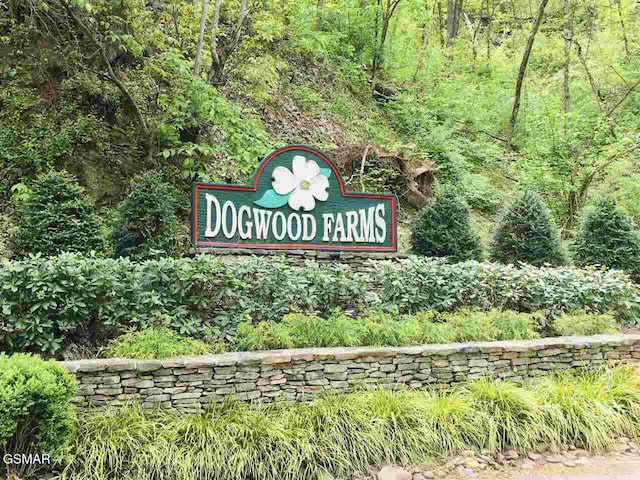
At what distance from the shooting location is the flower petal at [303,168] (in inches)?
251

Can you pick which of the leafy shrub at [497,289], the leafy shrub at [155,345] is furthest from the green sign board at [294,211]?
the leafy shrub at [155,345]

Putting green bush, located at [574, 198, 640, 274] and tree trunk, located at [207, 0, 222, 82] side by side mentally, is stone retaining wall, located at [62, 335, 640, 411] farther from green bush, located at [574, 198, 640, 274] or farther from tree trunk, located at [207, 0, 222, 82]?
tree trunk, located at [207, 0, 222, 82]

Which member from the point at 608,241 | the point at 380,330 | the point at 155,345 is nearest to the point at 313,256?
the point at 380,330

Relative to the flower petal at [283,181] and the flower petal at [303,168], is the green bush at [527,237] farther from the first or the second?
the flower petal at [283,181]

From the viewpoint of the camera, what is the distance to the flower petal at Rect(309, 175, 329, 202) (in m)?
6.48

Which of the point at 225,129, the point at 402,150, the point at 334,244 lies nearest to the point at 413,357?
the point at 334,244

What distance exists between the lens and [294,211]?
6379mm

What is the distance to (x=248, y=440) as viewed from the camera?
12.8 ft

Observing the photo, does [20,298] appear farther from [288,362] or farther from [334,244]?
[334,244]

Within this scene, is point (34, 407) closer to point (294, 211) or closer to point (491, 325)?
point (294, 211)

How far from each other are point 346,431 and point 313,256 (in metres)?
2.81

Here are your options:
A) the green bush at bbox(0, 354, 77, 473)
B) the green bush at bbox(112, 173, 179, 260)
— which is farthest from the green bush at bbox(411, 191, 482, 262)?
the green bush at bbox(0, 354, 77, 473)

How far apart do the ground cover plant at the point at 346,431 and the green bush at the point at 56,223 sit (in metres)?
2.90

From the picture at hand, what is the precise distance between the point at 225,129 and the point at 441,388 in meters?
5.43
